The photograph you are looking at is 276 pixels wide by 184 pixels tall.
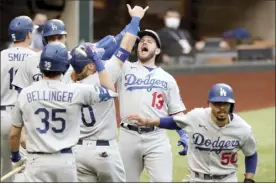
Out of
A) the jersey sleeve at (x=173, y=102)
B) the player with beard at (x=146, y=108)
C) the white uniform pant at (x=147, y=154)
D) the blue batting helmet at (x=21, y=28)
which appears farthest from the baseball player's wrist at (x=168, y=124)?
the blue batting helmet at (x=21, y=28)

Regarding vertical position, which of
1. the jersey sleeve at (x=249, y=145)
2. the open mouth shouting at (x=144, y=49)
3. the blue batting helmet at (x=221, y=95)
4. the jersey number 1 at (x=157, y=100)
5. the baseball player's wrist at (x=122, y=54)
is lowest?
the jersey sleeve at (x=249, y=145)

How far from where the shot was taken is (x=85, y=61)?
6477 mm

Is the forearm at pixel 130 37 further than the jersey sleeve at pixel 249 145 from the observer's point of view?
Yes

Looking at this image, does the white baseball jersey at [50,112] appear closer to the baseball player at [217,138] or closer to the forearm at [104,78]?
the forearm at [104,78]

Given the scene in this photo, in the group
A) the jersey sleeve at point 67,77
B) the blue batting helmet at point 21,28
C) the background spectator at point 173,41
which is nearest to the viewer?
the jersey sleeve at point 67,77

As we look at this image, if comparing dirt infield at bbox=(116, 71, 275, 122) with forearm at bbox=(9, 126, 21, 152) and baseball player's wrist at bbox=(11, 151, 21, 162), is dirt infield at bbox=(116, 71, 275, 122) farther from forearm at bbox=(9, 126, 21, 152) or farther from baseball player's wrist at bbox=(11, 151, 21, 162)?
forearm at bbox=(9, 126, 21, 152)

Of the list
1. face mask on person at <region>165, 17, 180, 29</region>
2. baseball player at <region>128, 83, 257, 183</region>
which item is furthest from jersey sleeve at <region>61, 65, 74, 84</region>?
face mask on person at <region>165, 17, 180, 29</region>

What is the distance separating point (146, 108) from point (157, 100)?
136 mm

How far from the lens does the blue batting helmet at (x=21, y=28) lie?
7742 millimetres

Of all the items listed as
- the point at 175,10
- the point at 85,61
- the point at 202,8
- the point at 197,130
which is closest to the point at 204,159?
the point at 197,130

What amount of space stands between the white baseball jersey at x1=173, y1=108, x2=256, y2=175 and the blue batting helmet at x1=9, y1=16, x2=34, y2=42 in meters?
2.15

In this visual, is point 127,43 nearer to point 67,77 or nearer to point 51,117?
point 67,77

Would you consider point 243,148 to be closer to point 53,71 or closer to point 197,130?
point 197,130

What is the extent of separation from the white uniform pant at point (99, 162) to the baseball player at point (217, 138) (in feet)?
1.75
